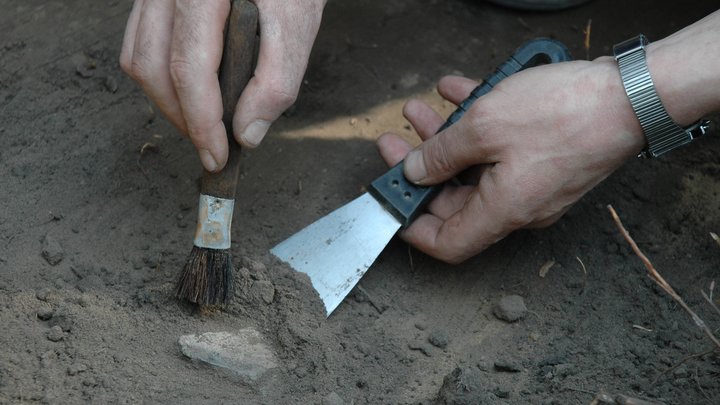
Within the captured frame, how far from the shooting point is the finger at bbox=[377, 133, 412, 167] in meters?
2.55

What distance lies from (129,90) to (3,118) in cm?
40

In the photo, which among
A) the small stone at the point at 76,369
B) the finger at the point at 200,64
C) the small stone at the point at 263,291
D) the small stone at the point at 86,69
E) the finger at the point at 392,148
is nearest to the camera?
the small stone at the point at 76,369

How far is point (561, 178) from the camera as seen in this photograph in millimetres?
2125

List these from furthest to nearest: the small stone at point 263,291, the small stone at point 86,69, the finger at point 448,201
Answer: the small stone at point 86,69
the finger at point 448,201
the small stone at point 263,291

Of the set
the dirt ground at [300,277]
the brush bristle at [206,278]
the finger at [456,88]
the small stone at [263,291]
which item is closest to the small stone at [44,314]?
the dirt ground at [300,277]

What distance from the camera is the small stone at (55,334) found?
6.16 ft

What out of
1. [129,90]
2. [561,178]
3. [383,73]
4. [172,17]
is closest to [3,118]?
[129,90]

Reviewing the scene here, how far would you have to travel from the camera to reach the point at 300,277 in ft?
7.15

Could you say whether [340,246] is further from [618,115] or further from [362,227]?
[618,115]

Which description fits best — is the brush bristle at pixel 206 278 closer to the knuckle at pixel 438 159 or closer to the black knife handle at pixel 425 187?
the black knife handle at pixel 425 187

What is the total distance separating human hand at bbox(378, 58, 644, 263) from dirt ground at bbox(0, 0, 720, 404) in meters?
0.25

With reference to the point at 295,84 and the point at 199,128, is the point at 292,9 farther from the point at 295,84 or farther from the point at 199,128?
the point at 199,128

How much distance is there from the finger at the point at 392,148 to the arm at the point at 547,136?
212mm

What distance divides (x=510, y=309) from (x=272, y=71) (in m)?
0.91
